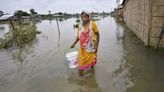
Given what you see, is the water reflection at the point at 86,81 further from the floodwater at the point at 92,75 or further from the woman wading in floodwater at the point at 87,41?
the woman wading in floodwater at the point at 87,41

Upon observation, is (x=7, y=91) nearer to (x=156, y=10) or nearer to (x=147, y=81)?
(x=147, y=81)

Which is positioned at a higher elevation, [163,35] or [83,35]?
[83,35]

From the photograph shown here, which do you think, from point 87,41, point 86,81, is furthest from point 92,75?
point 87,41

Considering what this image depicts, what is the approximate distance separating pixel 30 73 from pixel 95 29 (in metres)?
2.47

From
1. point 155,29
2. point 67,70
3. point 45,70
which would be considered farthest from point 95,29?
point 155,29

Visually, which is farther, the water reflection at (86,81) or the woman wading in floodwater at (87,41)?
the woman wading in floodwater at (87,41)

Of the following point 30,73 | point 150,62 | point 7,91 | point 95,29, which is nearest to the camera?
point 7,91

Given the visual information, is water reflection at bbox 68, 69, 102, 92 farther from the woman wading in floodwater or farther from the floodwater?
the woman wading in floodwater

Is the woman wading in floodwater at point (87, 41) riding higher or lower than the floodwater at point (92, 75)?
higher

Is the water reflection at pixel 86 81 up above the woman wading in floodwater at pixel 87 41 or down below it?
below

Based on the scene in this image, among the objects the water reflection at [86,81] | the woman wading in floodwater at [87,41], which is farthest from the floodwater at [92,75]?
the woman wading in floodwater at [87,41]

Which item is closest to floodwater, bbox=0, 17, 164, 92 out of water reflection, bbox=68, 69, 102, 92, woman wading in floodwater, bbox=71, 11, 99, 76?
water reflection, bbox=68, 69, 102, 92

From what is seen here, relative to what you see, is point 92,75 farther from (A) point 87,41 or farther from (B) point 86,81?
(A) point 87,41

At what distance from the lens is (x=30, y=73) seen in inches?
241
